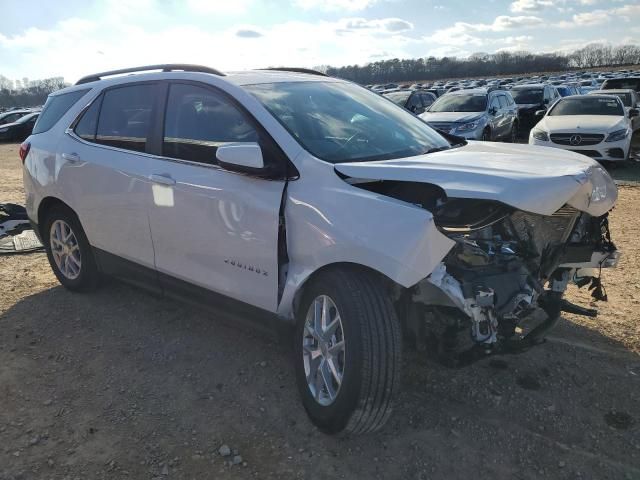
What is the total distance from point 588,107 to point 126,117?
11518mm

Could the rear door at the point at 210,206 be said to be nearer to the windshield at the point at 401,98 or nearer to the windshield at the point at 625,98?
the windshield at the point at 625,98

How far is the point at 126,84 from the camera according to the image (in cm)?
407

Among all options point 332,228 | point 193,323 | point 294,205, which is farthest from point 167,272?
point 332,228

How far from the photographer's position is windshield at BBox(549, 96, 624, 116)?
39.5 feet

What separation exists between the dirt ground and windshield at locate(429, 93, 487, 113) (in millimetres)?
9955

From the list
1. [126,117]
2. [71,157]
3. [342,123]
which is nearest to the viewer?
[342,123]

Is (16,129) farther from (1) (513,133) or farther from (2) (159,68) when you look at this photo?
(2) (159,68)

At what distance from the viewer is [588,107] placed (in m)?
12.3

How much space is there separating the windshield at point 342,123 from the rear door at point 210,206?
223 millimetres

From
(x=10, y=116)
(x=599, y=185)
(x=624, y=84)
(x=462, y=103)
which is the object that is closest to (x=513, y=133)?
(x=462, y=103)

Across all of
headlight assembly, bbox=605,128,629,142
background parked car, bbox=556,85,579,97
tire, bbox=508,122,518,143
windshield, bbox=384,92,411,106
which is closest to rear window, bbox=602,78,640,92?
background parked car, bbox=556,85,579,97

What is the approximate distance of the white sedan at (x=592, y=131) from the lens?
428 inches

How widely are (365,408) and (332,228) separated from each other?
2.90 feet

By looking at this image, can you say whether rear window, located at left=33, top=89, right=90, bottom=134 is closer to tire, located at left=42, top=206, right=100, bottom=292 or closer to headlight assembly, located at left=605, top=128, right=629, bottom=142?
tire, located at left=42, top=206, right=100, bottom=292
